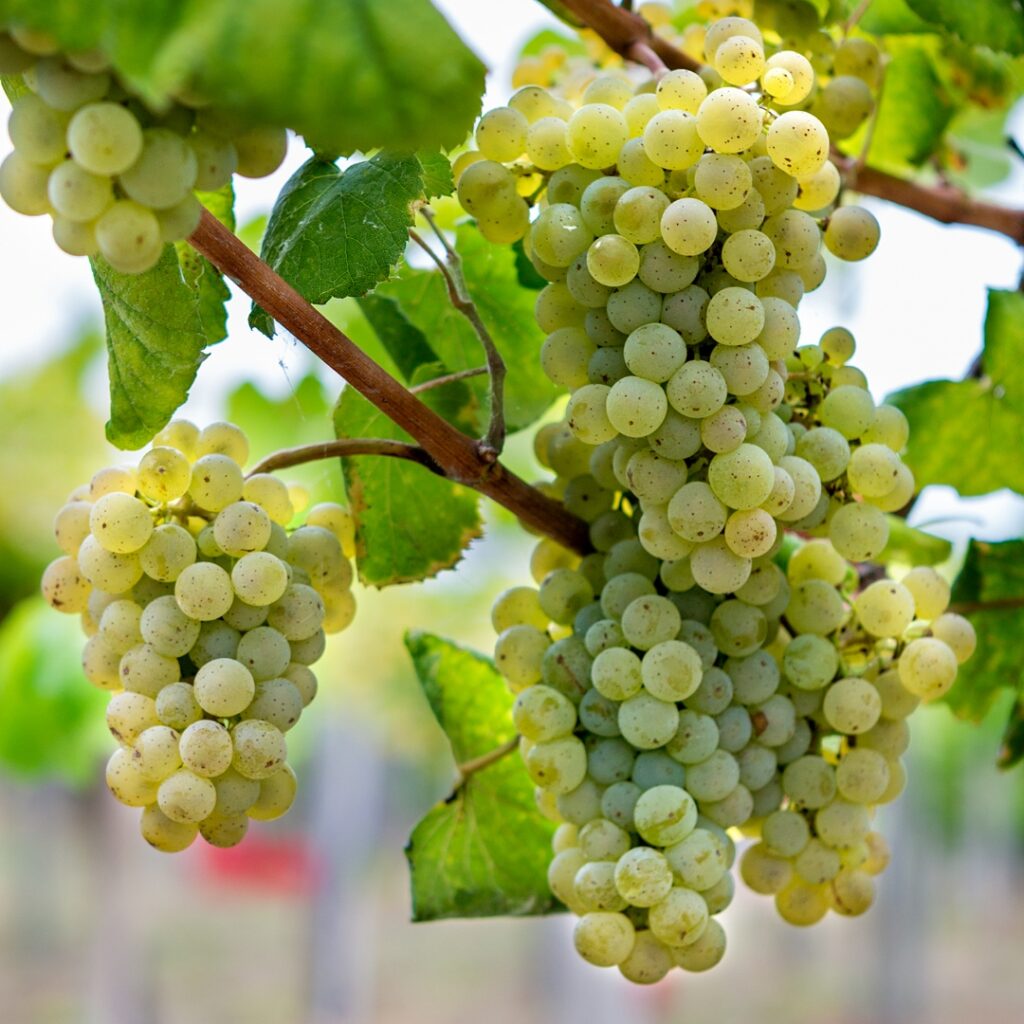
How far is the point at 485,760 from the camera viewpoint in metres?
0.48

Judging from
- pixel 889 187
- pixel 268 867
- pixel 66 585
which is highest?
pixel 889 187

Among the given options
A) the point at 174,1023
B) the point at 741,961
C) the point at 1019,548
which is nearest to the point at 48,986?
the point at 174,1023

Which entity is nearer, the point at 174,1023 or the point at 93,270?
the point at 93,270

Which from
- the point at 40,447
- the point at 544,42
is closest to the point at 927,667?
the point at 544,42

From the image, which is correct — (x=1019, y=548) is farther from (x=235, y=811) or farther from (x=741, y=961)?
(x=741, y=961)

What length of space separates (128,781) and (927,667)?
257 mm

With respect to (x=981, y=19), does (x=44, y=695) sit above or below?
below

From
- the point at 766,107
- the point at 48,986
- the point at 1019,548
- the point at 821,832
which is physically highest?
the point at 766,107

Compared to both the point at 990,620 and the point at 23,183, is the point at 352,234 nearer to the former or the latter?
the point at 23,183

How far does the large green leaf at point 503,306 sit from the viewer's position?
19.8 inches

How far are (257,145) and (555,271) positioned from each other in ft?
0.39

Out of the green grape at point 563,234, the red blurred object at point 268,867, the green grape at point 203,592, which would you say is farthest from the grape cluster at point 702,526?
the red blurred object at point 268,867

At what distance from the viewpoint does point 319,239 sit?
0.36 metres

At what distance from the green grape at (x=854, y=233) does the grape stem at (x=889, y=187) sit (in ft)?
0.34
